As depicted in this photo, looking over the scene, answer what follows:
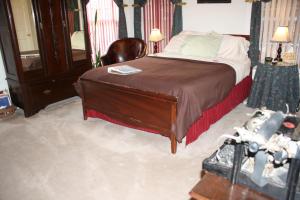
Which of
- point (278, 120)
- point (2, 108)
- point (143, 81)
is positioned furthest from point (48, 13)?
point (278, 120)

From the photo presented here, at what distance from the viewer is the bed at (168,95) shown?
243 cm

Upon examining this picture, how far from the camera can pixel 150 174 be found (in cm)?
221

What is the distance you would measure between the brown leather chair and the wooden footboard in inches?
52.8

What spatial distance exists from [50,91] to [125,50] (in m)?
1.45

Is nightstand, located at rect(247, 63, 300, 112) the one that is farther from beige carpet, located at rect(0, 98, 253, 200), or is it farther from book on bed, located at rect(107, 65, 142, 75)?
book on bed, located at rect(107, 65, 142, 75)

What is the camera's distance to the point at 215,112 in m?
3.06

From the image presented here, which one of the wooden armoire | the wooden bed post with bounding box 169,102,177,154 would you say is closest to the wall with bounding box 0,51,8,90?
the wooden armoire

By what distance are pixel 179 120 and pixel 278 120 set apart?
114cm

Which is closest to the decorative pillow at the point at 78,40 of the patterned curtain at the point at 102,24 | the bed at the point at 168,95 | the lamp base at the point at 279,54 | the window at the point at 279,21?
the patterned curtain at the point at 102,24

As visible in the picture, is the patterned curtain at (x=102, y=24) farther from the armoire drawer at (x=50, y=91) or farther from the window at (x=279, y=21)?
the window at (x=279, y=21)

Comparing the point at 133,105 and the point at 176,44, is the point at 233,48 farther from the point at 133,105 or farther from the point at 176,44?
the point at 133,105

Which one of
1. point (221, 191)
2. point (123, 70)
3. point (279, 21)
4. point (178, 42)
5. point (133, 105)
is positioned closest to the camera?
point (221, 191)

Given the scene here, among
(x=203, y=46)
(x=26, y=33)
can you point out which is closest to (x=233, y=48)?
(x=203, y=46)

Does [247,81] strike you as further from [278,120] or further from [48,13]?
[48,13]
